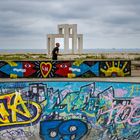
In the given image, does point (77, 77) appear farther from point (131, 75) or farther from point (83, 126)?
point (83, 126)

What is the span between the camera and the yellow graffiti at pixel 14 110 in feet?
63.9

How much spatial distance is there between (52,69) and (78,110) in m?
9.03

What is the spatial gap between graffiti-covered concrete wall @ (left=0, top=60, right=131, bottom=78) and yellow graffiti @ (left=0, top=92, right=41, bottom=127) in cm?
900

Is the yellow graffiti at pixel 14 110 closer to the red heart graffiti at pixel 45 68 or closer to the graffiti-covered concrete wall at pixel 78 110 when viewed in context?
the graffiti-covered concrete wall at pixel 78 110

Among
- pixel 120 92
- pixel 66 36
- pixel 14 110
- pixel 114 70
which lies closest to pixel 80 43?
pixel 66 36

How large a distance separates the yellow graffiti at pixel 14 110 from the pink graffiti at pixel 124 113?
3719 millimetres

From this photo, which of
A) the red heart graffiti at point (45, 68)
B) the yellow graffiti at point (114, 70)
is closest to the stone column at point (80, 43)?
the yellow graffiti at point (114, 70)

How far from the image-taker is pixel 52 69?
Answer: 28.6 m

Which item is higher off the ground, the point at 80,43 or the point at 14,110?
the point at 80,43

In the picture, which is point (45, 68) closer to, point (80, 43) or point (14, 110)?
point (14, 110)

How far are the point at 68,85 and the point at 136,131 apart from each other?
425cm

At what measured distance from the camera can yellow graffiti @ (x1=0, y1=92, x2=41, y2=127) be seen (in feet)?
63.9

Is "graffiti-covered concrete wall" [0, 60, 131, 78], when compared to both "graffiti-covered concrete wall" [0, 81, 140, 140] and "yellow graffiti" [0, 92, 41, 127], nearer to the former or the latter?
"graffiti-covered concrete wall" [0, 81, 140, 140]

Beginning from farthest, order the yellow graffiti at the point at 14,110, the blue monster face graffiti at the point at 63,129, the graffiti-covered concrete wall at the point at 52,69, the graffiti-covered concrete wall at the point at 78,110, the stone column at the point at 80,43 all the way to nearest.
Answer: the stone column at the point at 80,43, the graffiti-covered concrete wall at the point at 52,69, the blue monster face graffiti at the point at 63,129, the graffiti-covered concrete wall at the point at 78,110, the yellow graffiti at the point at 14,110
